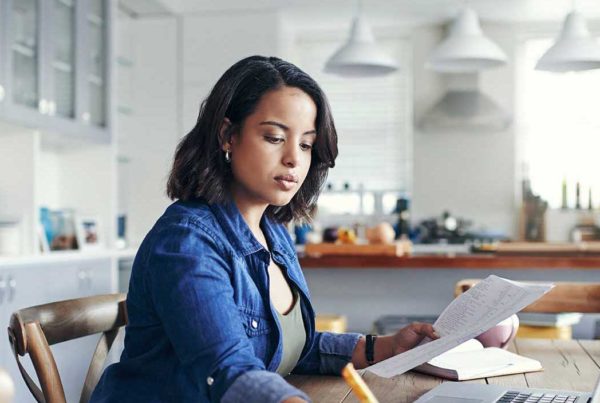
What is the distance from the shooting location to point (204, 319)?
1096 mm

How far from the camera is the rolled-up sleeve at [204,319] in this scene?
1.02 metres

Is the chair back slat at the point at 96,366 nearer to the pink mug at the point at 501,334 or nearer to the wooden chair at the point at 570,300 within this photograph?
the pink mug at the point at 501,334

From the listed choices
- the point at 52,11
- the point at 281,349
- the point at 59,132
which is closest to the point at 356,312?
the point at 59,132

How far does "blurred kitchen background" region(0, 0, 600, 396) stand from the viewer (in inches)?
188

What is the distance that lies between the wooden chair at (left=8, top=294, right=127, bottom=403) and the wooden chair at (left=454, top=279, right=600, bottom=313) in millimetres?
929

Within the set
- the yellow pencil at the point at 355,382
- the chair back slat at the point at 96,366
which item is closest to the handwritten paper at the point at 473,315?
the yellow pencil at the point at 355,382

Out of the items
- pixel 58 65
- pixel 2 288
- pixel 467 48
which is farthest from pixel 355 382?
pixel 467 48

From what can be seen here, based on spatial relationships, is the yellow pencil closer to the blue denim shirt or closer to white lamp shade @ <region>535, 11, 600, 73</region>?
the blue denim shirt

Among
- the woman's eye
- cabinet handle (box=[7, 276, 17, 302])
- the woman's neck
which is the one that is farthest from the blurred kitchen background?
the woman's eye

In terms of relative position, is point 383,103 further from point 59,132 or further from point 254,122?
point 254,122

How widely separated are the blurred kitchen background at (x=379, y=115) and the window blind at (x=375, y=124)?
0.04ft

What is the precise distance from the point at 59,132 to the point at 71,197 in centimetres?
76

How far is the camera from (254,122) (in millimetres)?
1323

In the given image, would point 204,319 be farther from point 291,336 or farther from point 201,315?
point 291,336
